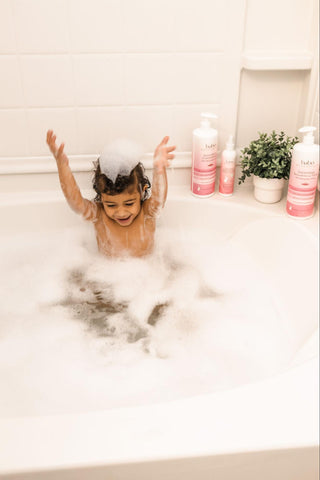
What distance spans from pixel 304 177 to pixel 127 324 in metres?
0.70

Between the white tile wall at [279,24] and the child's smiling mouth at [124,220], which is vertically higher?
the white tile wall at [279,24]

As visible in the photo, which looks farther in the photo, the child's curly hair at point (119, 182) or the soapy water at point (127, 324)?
the child's curly hair at point (119, 182)

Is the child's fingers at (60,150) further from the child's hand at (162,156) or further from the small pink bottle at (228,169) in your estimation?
the small pink bottle at (228,169)

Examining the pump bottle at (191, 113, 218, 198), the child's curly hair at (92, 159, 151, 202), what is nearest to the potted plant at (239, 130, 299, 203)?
the pump bottle at (191, 113, 218, 198)

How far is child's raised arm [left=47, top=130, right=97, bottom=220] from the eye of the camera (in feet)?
4.23

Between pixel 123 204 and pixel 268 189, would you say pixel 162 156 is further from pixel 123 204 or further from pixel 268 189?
pixel 268 189

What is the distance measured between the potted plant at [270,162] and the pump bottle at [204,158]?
11 centimetres

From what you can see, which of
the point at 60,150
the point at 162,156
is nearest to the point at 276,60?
the point at 162,156

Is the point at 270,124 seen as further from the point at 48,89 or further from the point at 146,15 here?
the point at 48,89

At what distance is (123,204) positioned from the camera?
1.36 metres

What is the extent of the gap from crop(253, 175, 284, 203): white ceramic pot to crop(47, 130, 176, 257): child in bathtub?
339 mm

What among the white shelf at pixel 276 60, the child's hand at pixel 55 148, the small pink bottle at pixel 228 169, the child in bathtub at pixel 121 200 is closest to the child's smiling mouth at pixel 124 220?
the child in bathtub at pixel 121 200

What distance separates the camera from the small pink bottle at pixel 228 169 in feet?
4.92

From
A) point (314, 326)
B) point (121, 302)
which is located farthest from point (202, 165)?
point (314, 326)
